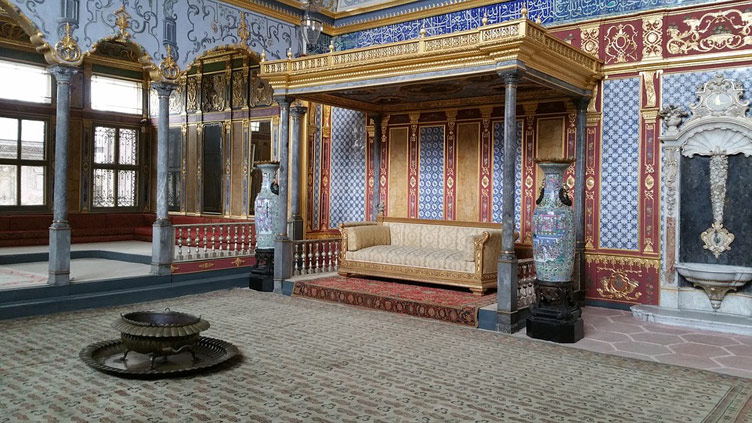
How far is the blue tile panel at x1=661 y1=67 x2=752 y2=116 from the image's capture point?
714cm

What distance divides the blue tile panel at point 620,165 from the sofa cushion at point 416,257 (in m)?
1.91

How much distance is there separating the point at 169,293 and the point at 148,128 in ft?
20.1

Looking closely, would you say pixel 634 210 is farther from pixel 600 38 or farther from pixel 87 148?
pixel 87 148

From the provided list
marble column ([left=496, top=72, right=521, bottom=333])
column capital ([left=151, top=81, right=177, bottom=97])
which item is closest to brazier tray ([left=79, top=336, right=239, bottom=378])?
marble column ([left=496, top=72, right=521, bottom=333])

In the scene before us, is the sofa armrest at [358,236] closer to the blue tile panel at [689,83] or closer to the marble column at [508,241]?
the marble column at [508,241]

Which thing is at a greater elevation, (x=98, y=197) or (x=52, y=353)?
(x=98, y=197)

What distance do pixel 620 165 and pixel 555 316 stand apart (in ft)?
8.87

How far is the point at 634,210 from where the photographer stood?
26.0 feet

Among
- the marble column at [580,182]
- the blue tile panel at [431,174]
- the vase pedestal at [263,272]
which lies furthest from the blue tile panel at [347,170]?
the marble column at [580,182]

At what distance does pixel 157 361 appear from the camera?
16.6 ft

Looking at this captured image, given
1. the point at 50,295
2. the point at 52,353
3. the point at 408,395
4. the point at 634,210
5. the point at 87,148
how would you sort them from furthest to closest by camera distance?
the point at 87,148 < the point at 634,210 < the point at 50,295 < the point at 52,353 < the point at 408,395

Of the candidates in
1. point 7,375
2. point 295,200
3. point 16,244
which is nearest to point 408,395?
point 7,375

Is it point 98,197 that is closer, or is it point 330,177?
point 330,177

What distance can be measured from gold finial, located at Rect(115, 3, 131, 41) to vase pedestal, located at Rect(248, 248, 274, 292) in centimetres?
347
